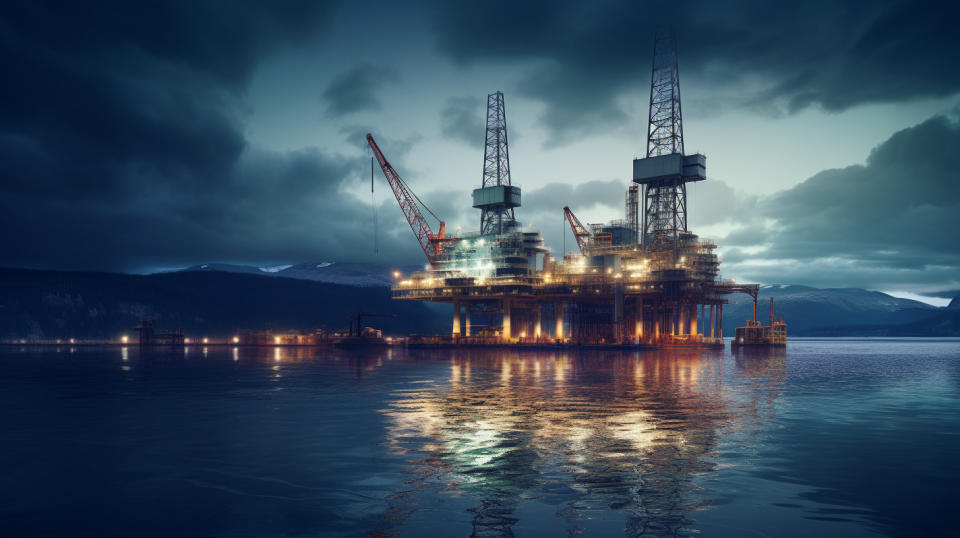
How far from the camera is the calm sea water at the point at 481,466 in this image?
18.0 meters

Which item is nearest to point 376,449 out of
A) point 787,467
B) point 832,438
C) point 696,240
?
point 787,467

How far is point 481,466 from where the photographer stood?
24.5 meters

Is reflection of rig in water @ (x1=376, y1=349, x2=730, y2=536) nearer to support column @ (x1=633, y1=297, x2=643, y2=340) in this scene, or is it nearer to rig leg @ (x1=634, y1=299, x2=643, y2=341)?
rig leg @ (x1=634, y1=299, x2=643, y2=341)

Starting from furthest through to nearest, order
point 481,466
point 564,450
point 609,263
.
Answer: point 609,263 < point 564,450 < point 481,466

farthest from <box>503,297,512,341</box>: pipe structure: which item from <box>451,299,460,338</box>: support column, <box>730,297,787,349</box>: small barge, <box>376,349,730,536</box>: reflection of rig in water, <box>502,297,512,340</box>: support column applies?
<box>376,349,730,536</box>: reflection of rig in water

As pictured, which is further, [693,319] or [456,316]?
[456,316]

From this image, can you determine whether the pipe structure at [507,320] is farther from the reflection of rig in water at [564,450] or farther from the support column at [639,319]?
the reflection of rig in water at [564,450]


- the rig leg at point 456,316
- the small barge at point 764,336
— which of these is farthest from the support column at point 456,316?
the small barge at point 764,336

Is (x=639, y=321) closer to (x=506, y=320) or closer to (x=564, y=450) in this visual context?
(x=506, y=320)

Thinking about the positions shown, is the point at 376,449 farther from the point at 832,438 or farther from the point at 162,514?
the point at 832,438

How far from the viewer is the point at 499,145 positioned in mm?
183750

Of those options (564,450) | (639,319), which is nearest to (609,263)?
(639,319)

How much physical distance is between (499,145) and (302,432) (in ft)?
513

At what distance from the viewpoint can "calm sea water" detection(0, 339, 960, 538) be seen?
59.1 feet
